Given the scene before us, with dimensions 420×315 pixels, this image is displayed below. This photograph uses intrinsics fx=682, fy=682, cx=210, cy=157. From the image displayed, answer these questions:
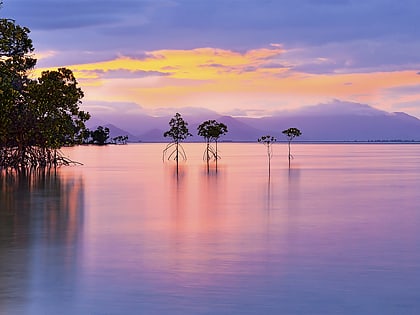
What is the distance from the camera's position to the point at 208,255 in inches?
608

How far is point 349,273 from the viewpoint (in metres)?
13.3

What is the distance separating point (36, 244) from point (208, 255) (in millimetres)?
4595

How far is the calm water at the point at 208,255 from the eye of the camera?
1080 cm

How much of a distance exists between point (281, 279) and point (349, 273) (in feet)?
Answer: 5.02

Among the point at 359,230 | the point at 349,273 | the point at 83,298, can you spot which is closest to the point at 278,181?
the point at 359,230

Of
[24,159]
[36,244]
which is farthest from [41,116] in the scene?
[36,244]

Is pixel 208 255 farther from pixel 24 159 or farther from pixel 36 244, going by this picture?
pixel 24 159

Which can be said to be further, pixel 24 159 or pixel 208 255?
pixel 24 159

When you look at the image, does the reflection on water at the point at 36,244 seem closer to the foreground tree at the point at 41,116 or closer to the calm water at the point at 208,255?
the calm water at the point at 208,255

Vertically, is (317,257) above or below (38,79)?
below

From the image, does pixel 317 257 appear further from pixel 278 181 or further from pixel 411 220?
pixel 278 181

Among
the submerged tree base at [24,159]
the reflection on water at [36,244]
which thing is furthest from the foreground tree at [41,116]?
the reflection on water at [36,244]

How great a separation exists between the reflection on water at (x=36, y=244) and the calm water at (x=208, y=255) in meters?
0.04

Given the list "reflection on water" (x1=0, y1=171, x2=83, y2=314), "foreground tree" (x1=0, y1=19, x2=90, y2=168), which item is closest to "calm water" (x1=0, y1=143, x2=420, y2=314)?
"reflection on water" (x1=0, y1=171, x2=83, y2=314)
